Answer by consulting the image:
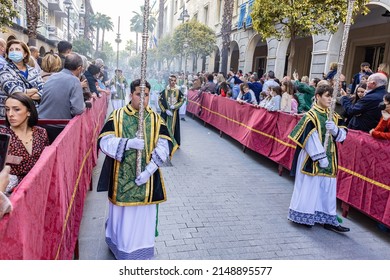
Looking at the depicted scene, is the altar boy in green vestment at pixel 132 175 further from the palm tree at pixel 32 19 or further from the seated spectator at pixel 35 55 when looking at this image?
the palm tree at pixel 32 19

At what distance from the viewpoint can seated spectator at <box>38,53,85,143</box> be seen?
4176 mm

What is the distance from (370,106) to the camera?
16.6 ft

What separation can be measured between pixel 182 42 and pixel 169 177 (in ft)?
64.4

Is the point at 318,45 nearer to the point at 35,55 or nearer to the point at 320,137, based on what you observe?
the point at 320,137

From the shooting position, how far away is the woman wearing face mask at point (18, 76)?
3887 mm

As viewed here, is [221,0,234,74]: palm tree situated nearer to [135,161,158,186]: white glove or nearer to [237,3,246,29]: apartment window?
[237,3,246,29]: apartment window

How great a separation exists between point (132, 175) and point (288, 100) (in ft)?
17.3

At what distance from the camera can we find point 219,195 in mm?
5438

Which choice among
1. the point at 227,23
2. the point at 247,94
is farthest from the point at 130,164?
the point at 227,23

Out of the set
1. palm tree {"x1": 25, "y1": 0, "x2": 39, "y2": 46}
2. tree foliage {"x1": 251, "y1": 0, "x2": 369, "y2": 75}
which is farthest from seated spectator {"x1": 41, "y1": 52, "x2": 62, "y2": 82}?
palm tree {"x1": 25, "y1": 0, "x2": 39, "y2": 46}

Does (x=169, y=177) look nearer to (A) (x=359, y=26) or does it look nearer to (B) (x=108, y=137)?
(B) (x=108, y=137)

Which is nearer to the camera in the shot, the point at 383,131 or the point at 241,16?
the point at 383,131

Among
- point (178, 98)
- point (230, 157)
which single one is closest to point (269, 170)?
point (230, 157)

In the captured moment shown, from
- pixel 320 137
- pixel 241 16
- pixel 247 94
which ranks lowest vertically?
pixel 320 137
